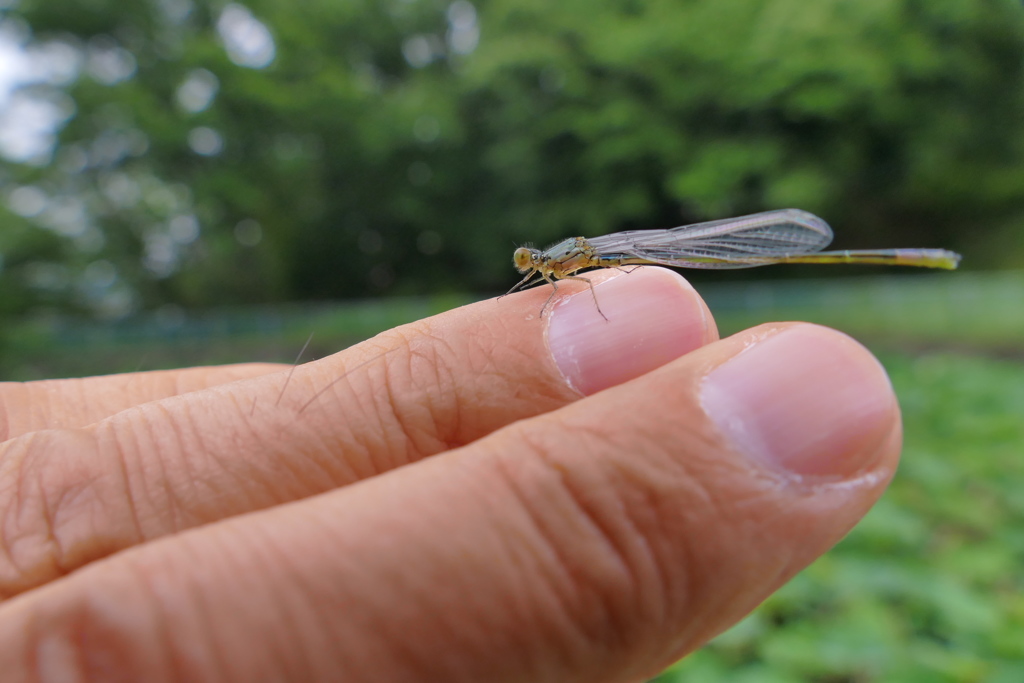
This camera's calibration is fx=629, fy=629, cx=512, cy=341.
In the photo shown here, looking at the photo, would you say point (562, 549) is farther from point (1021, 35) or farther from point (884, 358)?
point (1021, 35)

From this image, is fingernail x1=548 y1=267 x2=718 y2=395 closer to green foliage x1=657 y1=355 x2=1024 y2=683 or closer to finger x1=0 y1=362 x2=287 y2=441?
finger x1=0 y1=362 x2=287 y2=441

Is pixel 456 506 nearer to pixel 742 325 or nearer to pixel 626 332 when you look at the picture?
pixel 626 332

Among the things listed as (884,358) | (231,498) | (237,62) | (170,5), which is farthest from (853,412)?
(170,5)

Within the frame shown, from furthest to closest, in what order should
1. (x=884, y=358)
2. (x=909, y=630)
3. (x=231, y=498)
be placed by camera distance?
1. (x=884, y=358)
2. (x=909, y=630)
3. (x=231, y=498)

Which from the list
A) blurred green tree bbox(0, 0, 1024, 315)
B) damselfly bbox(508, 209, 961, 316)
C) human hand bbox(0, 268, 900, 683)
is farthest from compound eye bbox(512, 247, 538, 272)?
blurred green tree bbox(0, 0, 1024, 315)

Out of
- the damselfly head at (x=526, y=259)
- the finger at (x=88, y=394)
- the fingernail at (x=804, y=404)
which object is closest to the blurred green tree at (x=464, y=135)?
the damselfly head at (x=526, y=259)

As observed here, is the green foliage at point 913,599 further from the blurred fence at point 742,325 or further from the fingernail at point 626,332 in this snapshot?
the blurred fence at point 742,325

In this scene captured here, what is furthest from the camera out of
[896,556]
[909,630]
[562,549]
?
[896,556]
